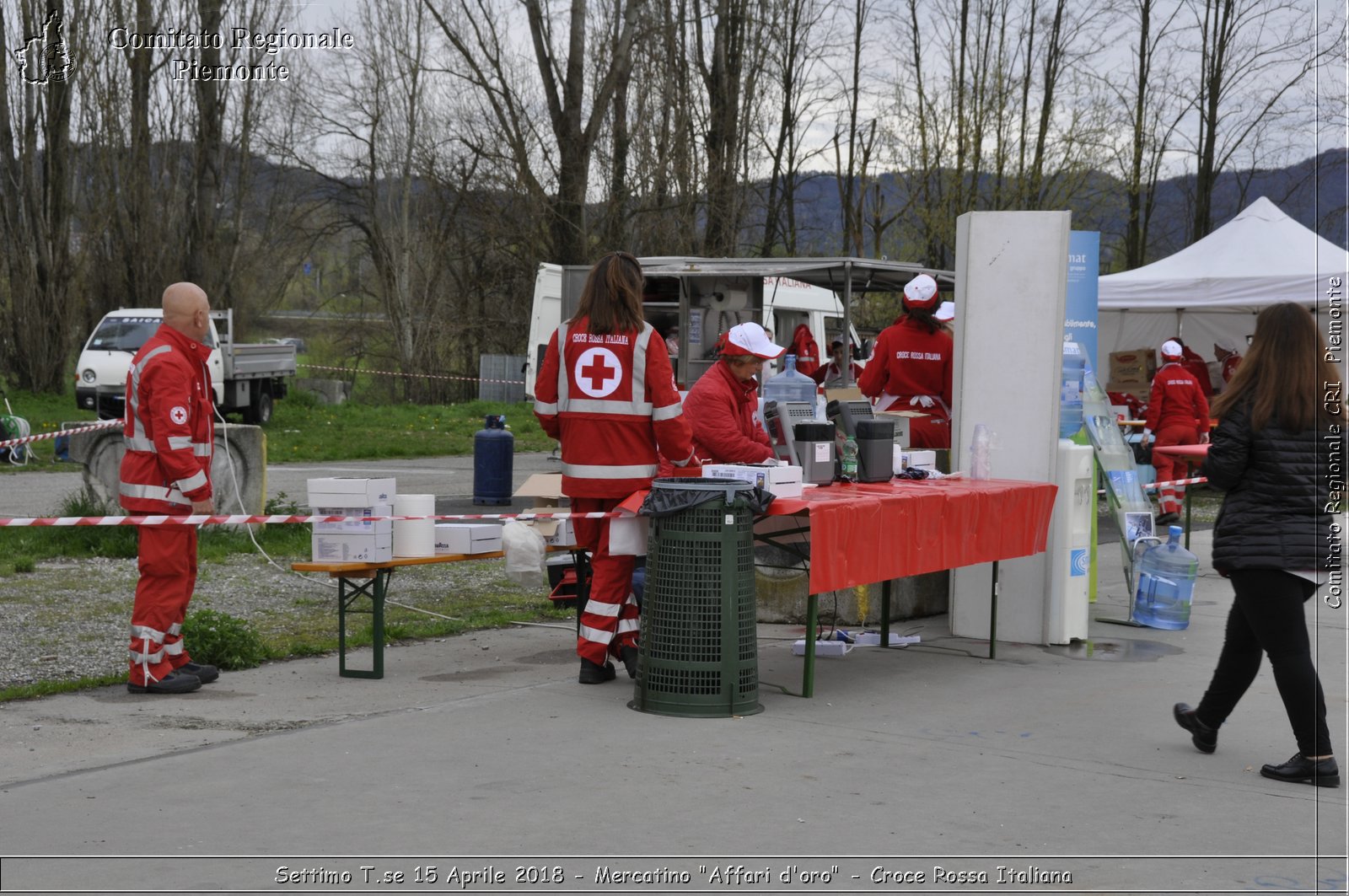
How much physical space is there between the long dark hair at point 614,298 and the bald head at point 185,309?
189cm

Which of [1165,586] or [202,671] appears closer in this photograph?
[202,671]

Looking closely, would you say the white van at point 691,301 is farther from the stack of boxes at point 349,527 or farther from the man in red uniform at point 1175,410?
the stack of boxes at point 349,527

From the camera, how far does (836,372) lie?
20.3 m

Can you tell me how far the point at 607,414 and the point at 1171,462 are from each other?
11720 mm

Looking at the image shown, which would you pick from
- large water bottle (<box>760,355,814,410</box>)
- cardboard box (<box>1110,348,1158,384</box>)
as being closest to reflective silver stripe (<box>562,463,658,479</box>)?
large water bottle (<box>760,355,814,410</box>)

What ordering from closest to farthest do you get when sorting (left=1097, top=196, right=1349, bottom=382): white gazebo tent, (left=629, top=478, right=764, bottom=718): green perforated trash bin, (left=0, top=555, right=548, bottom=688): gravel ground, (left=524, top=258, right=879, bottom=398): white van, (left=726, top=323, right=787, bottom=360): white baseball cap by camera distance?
1. (left=629, top=478, right=764, bottom=718): green perforated trash bin
2. (left=726, top=323, right=787, bottom=360): white baseball cap
3. (left=0, top=555, right=548, bottom=688): gravel ground
4. (left=524, top=258, right=879, bottom=398): white van
5. (left=1097, top=196, right=1349, bottom=382): white gazebo tent

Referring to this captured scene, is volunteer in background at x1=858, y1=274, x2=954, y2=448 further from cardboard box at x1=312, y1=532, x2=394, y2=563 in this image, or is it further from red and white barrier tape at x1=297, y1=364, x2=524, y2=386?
red and white barrier tape at x1=297, y1=364, x2=524, y2=386

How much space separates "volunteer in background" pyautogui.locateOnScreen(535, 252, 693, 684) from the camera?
24.2 ft

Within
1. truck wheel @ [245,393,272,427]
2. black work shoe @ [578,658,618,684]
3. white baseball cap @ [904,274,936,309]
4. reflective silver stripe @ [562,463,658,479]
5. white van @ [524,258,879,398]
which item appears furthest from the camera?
truck wheel @ [245,393,272,427]

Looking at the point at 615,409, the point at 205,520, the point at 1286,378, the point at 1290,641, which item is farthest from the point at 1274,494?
the point at 205,520

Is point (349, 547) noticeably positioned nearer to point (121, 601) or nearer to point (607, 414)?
point (607, 414)

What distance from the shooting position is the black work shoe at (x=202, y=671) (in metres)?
7.46

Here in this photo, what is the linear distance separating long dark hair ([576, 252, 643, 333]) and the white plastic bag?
1.21m

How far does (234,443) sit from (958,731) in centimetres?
772
